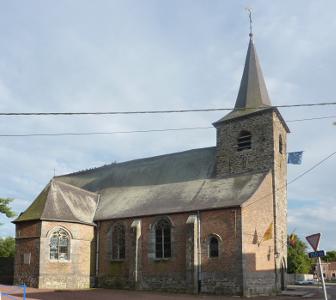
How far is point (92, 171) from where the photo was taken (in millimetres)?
36031

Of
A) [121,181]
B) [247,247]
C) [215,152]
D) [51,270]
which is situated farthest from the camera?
[121,181]

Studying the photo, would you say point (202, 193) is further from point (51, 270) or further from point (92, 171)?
point (92, 171)

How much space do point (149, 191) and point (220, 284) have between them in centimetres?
836

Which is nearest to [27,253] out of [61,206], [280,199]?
[61,206]

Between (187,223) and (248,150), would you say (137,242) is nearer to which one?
(187,223)

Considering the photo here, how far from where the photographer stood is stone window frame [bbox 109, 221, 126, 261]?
28.1 meters

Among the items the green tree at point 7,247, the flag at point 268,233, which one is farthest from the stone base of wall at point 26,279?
the green tree at point 7,247

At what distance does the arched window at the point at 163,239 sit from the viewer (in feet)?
85.7

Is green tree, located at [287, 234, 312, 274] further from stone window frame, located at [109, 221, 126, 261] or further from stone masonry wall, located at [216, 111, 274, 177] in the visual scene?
stone window frame, located at [109, 221, 126, 261]

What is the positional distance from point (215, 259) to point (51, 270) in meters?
9.49

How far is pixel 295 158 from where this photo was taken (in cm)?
2766

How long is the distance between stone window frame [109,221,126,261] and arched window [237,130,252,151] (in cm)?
892

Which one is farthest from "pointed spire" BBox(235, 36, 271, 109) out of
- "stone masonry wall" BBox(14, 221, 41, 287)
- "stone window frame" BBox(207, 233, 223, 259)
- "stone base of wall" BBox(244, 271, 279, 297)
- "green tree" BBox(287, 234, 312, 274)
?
"green tree" BBox(287, 234, 312, 274)

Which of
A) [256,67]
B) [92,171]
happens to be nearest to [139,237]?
[92,171]
